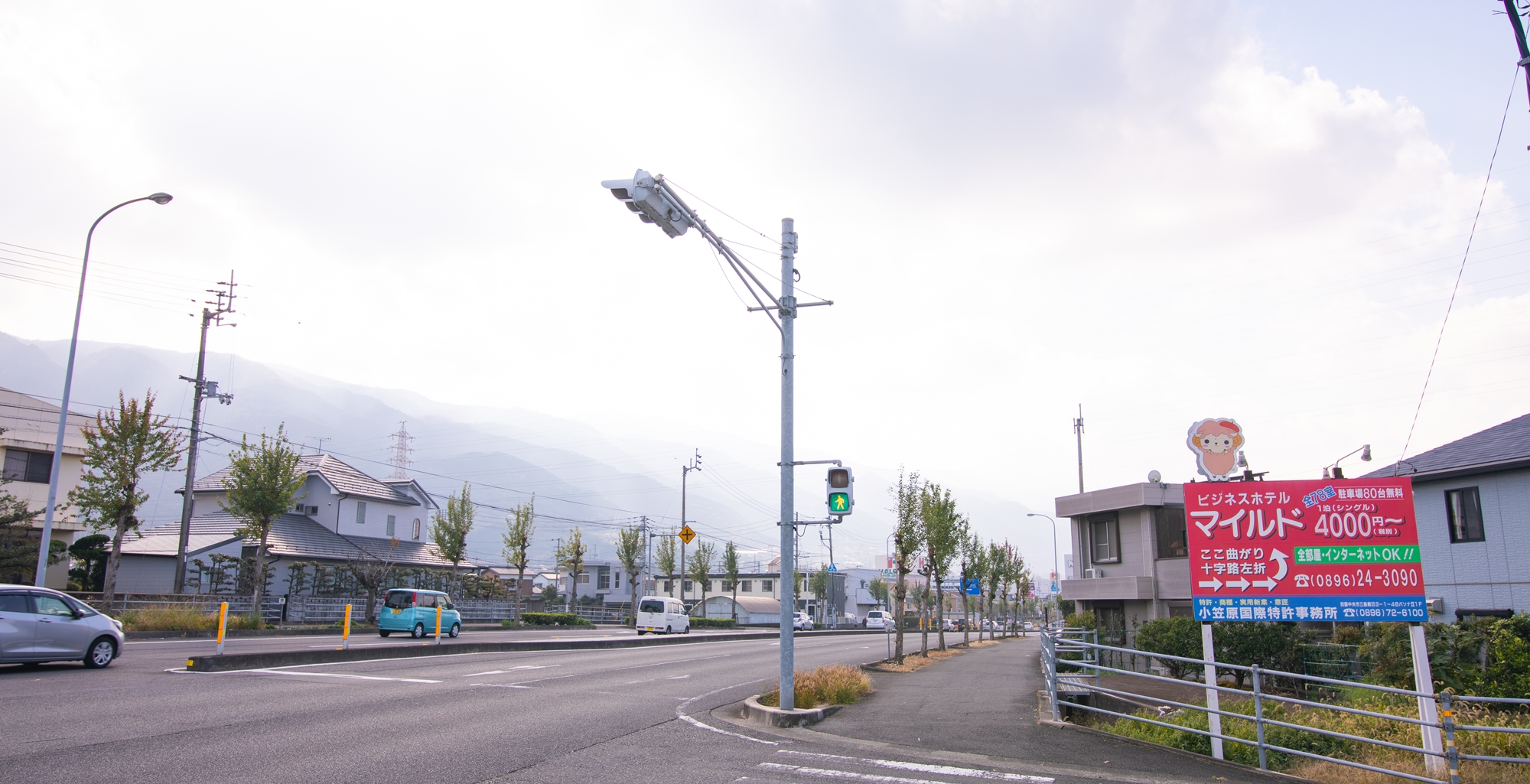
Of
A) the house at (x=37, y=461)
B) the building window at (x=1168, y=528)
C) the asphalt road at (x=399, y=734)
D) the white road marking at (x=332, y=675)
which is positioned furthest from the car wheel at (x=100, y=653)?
the building window at (x=1168, y=528)

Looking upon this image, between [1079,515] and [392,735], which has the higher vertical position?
[1079,515]

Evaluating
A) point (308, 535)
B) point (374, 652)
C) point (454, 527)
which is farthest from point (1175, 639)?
point (308, 535)

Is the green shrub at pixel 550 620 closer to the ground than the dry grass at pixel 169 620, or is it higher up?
closer to the ground

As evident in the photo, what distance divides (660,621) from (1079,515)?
21.7 meters

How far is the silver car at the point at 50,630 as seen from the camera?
1404 centimetres

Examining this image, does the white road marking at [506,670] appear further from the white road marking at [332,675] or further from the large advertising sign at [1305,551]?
the large advertising sign at [1305,551]

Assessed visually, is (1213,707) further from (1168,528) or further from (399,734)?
(1168,528)

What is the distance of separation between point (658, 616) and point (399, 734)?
34430mm

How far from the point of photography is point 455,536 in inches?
1852

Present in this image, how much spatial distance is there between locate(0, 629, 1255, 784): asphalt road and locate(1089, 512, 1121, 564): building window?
716 inches

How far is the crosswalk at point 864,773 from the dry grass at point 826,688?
368cm

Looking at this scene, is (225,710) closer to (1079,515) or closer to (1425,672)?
(1425,672)

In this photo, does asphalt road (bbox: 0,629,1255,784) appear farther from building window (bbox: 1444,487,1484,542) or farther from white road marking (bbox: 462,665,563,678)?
building window (bbox: 1444,487,1484,542)

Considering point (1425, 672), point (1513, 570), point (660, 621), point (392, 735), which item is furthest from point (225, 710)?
point (660, 621)
